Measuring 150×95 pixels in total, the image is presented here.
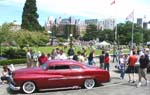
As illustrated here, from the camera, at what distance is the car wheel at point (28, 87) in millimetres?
15766

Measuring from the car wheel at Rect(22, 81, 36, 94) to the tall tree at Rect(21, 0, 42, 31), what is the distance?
271ft

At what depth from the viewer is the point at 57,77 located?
53.2ft

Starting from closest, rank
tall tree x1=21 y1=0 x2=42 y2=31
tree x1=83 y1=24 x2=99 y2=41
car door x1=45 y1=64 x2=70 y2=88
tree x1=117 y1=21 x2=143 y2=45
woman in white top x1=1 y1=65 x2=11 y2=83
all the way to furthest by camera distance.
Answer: car door x1=45 y1=64 x2=70 y2=88 < woman in white top x1=1 y1=65 x2=11 y2=83 < tall tree x1=21 y1=0 x2=42 y2=31 < tree x1=117 y1=21 x2=143 y2=45 < tree x1=83 y1=24 x2=99 y2=41

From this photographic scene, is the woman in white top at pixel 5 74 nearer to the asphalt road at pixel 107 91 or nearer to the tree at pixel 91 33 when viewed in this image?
the asphalt road at pixel 107 91

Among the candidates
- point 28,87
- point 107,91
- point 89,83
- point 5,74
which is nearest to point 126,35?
point 5,74

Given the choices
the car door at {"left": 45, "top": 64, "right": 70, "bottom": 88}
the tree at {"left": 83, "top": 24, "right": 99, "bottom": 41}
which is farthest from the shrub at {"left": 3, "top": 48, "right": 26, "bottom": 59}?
the tree at {"left": 83, "top": 24, "right": 99, "bottom": 41}

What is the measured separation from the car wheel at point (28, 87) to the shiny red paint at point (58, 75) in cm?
15

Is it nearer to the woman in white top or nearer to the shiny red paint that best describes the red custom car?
the shiny red paint

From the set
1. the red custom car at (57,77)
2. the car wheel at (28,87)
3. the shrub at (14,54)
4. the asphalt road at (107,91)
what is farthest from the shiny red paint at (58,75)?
the shrub at (14,54)

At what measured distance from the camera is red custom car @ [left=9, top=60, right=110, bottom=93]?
1579 centimetres

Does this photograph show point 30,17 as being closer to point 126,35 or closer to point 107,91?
point 126,35

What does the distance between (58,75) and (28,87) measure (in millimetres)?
1470

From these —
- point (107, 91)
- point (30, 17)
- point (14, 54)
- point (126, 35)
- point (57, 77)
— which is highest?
point (30, 17)

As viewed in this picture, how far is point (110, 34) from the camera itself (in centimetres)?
14100
